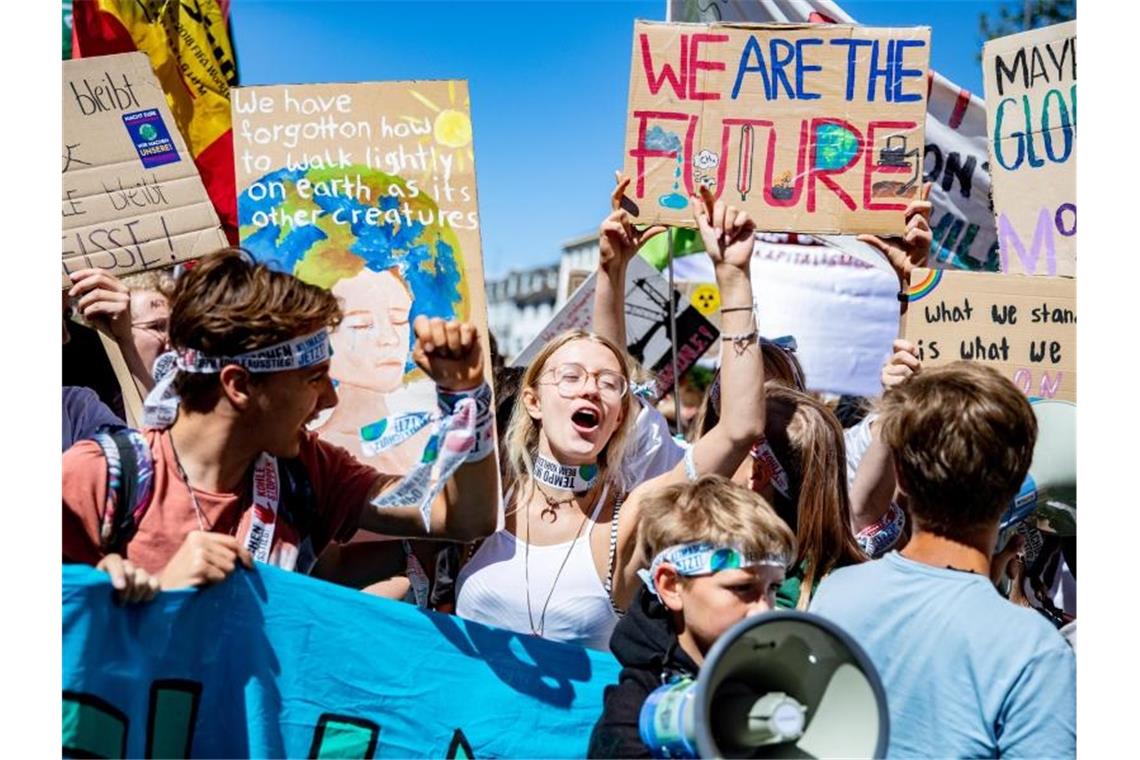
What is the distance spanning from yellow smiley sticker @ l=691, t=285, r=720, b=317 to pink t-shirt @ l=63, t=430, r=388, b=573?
4.77 m

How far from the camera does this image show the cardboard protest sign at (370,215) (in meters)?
3.12

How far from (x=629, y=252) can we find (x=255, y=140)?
43.9 inches

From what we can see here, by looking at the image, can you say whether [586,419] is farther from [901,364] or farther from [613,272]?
[901,364]

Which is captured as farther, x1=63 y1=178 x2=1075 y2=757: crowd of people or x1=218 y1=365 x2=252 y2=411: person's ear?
x1=218 y1=365 x2=252 y2=411: person's ear

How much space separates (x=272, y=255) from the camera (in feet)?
10.4

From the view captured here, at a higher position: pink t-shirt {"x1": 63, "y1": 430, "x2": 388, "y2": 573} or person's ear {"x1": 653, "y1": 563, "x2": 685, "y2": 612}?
pink t-shirt {"x1": 63, "y1": 430, "x2": 388, "y2": 573}

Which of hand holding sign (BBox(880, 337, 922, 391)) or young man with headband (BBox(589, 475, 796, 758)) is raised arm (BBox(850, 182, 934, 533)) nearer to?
hand holding sign (BBox(880, 337, 922, 391))

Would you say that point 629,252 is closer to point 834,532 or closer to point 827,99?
point 827,99

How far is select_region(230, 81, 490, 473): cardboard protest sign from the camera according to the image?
312 cm

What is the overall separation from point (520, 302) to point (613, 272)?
84.9 m

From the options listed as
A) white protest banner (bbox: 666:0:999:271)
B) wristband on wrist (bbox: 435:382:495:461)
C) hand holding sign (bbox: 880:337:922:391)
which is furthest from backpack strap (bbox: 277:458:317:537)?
white protest banner (bbox: 666:0:999:271)

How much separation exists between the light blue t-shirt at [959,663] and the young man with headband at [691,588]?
189mm

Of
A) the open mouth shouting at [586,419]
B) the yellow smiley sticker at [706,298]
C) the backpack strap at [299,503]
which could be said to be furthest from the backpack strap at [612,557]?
the yellow smiley sticker at [706,298]

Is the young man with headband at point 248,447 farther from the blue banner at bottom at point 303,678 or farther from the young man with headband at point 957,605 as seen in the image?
the young man with headband at point 957,605
